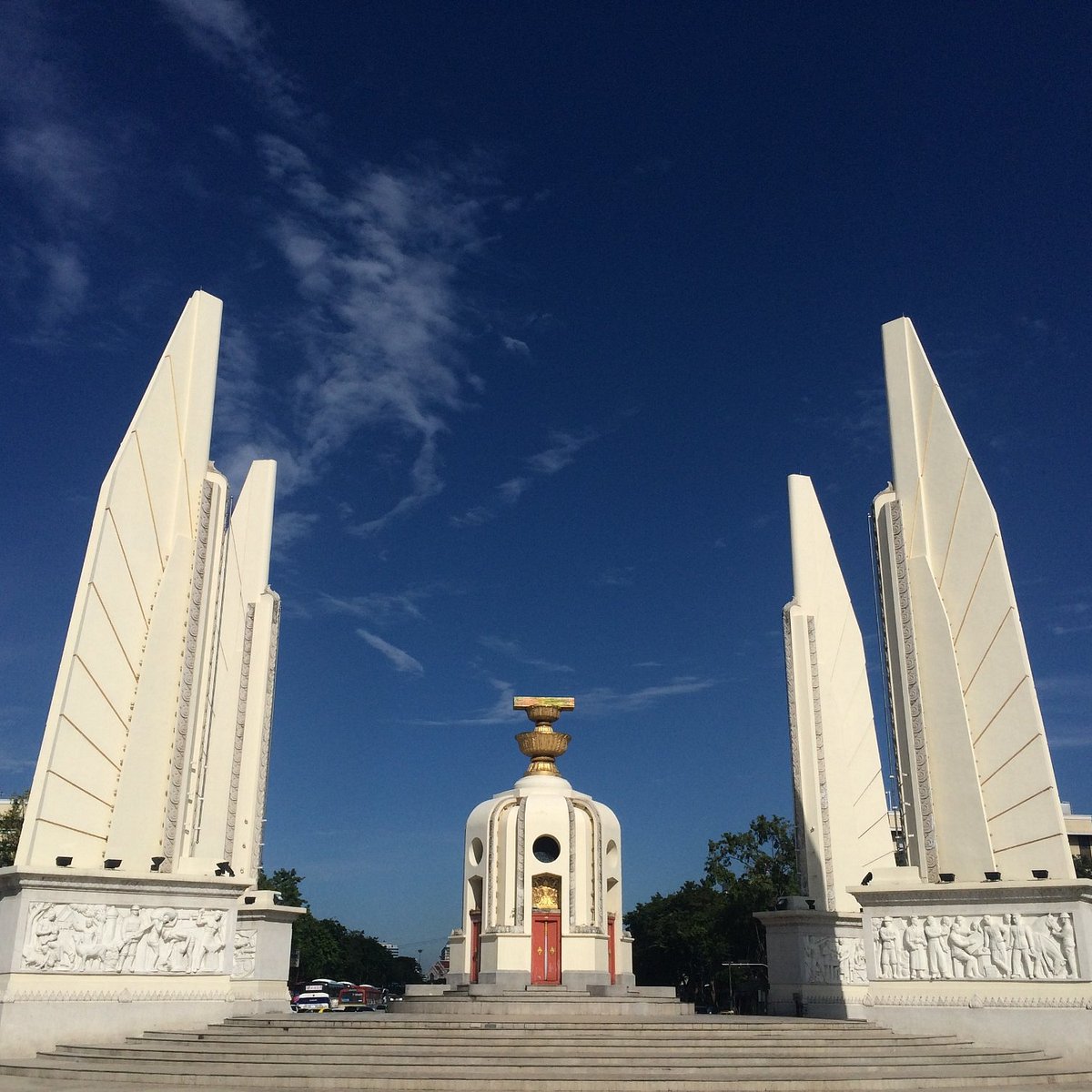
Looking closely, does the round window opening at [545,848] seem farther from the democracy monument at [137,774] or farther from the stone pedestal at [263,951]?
the democracy monument at [137,774]

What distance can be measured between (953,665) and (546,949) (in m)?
12.5

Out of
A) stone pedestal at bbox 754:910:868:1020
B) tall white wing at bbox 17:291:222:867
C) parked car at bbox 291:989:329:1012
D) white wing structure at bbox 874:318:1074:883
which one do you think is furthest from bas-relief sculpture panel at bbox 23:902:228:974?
parked car at bbox 291:989:329:1012

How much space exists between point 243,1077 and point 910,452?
12000 millimetres

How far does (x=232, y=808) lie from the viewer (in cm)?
1914

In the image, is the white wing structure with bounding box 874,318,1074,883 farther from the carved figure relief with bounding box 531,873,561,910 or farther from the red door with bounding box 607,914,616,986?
the red door with bounding box 607,914,616,986

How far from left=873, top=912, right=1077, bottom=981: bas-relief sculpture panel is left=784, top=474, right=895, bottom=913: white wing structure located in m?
6.30

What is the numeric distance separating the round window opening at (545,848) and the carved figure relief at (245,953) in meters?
6.83

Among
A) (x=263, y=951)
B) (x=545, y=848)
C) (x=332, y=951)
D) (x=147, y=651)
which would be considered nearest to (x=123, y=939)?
(x=147, y=651)

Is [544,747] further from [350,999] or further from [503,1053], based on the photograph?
[350,999]

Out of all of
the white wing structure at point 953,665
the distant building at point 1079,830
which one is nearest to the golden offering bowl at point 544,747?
the white wing structure at point 953,665

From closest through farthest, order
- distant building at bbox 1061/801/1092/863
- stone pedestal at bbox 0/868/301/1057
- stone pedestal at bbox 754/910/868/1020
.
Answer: stone pedestal at bbox 0/868/301/1057 → stone pedestal at bbox 754/910/868/1020 → distant building at bbox 1061/801/1092/863

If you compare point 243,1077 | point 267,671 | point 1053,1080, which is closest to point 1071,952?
point 1053,1080

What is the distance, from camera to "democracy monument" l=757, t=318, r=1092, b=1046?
38.4ft

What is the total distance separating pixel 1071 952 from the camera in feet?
37.6
